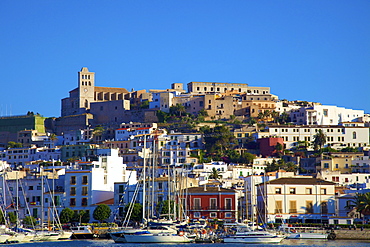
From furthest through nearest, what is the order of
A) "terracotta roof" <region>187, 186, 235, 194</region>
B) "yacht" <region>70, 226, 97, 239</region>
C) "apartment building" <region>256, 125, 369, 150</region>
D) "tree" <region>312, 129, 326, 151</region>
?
1. "apartment building" <region>256, 125, 369, 150</region>
2. "tree" <region>312, 129, 326, 151</region>
3. "terracotta roof" <region>187, 186, 235, 194</region>
4. "yacht" <region>70, 226, 97, 239</region>

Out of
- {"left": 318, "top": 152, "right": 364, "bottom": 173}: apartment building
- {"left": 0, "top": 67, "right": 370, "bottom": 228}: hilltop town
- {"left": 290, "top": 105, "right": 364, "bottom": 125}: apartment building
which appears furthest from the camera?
{"left": 290, "top": 105, "right": 364, "bottom": 125}: apartment building

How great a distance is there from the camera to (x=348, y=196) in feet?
252

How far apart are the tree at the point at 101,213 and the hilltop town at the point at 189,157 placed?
67 centimetres

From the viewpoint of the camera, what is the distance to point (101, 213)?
7625 cm

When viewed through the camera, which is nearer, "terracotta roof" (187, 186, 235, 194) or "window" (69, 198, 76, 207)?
"terracotta roof" (187, 186, 235, 194)

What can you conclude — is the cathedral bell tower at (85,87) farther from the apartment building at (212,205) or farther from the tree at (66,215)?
the apartment building at (212,205)

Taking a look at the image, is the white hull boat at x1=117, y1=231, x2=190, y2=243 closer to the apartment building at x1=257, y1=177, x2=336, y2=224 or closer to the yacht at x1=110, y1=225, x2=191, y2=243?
the yacht at x1=110, y1=225, x2=191, y2=243

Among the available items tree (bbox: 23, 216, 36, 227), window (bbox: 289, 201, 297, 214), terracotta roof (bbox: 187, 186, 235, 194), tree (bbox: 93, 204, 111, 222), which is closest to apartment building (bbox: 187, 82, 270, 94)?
terracotta roof (bbox: 187, 186, 235, 194)

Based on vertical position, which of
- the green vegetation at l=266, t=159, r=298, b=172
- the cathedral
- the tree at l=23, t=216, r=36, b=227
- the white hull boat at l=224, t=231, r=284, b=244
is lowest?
the white hull boat at l=224, t=231, r=284, b=244

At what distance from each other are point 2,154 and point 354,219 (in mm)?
72014

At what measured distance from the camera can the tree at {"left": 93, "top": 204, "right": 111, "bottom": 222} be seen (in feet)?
250

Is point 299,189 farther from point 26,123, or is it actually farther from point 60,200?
point 26,123

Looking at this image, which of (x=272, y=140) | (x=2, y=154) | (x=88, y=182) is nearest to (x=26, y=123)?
(x=2, y=154)

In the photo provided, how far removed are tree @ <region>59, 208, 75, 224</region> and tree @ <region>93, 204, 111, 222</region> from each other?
7.48 feet
